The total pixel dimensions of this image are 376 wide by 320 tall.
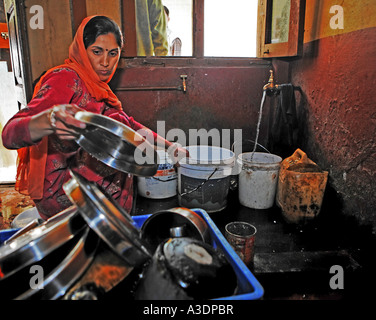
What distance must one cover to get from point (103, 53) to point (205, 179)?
1.82m

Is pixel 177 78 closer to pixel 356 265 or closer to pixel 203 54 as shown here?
pixel 203 54

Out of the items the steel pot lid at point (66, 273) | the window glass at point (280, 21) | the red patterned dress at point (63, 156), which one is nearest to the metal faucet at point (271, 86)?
the window glass at point (280, 21)

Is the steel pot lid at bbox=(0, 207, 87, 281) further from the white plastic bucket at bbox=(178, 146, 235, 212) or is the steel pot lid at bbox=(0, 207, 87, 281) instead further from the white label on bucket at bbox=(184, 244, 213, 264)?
the white plastic bucket at bbox=(178, 146, 235, 212)

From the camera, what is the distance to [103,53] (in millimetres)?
2066

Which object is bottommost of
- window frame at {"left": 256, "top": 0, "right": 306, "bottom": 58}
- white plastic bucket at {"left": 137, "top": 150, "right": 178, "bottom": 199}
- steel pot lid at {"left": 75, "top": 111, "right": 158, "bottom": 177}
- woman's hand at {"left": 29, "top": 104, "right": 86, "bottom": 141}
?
white plastic bucket at {"left": 137, "top": 150, "right": 178, "bottom": 199}

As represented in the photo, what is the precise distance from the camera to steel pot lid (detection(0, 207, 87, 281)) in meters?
0.93

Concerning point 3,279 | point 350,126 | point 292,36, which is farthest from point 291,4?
point 3,279

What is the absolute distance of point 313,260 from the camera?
2.28 meters

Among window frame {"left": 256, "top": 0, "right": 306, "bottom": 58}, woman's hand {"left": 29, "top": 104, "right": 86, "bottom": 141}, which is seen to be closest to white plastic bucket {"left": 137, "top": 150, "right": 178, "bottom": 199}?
window frame {"left": 256, "top": 0, "right": 306, "bottom": 58}

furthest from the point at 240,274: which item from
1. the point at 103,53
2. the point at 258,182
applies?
the point at 258,182

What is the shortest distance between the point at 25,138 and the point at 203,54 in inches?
126

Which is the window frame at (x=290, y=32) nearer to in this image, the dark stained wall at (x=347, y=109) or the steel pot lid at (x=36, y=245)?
the dark stained wall at (x=347, y=109)

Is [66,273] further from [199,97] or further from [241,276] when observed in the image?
[199,97]

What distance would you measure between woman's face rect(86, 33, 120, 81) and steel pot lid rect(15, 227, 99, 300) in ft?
4.87
